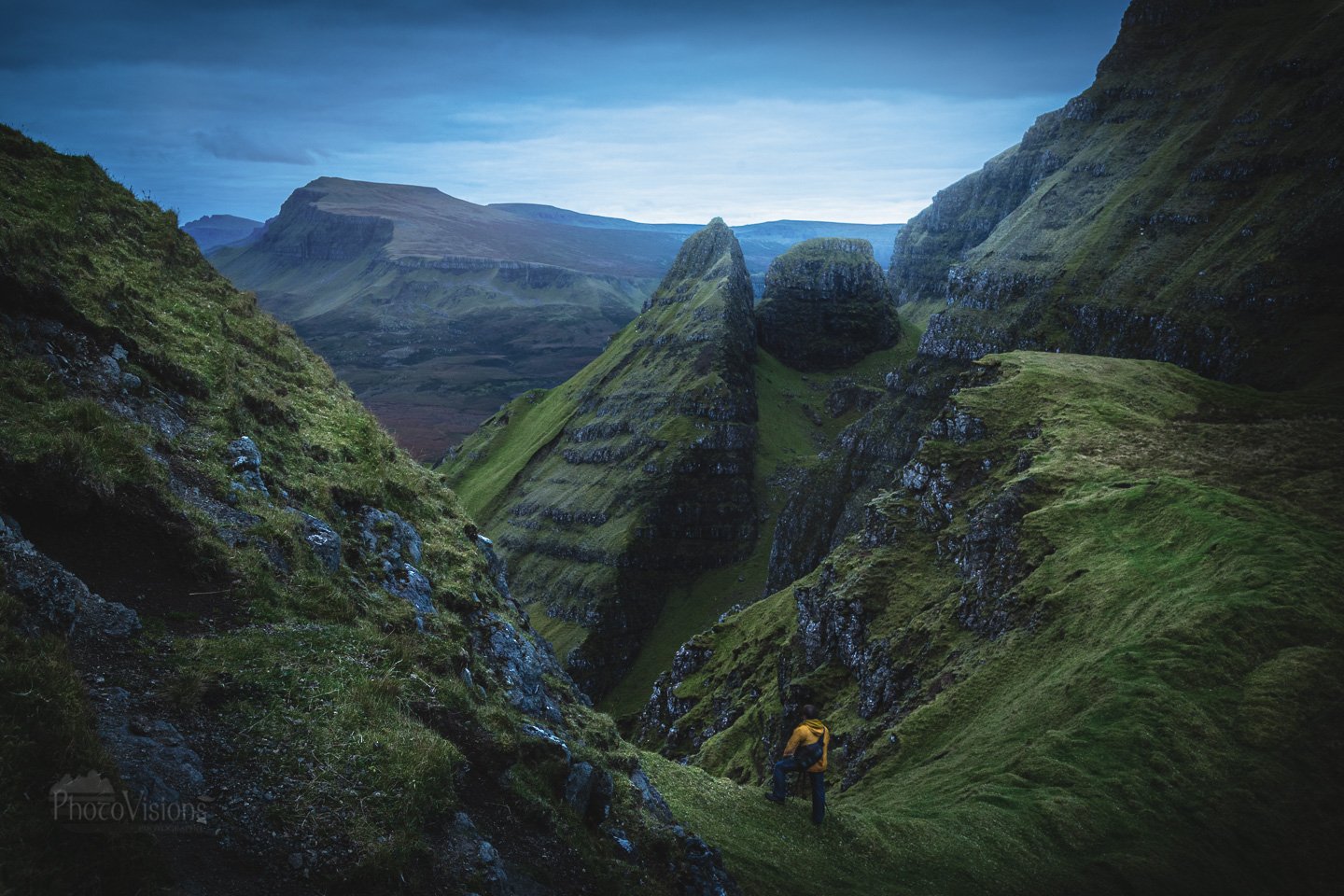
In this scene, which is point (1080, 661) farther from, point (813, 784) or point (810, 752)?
point (810, 752)

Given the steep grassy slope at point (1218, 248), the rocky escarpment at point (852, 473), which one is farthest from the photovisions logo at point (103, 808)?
the rocky escarpment at point (852, 473)

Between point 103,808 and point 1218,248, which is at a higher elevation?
point 1218,248

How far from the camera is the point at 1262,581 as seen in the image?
3847 cm

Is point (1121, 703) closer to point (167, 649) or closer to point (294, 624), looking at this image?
point (294, 624)

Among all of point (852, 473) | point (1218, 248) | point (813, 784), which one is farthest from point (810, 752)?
point (1218, 248)

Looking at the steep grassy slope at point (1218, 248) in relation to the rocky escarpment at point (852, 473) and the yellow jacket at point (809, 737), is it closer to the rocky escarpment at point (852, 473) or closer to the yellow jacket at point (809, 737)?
the rocky escarpment at point (852, 473)

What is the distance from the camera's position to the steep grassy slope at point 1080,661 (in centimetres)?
2866

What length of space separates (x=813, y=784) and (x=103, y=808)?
21.9 m

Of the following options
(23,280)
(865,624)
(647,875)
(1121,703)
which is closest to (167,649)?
(647,875)

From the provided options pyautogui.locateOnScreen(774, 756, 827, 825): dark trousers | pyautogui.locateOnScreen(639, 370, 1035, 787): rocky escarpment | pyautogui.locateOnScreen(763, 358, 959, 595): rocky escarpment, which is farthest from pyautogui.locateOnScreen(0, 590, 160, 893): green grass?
pyautogui.locateOnScreen(763, 358, 959, 595): rocky escarpment

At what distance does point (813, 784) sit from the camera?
89.8ft

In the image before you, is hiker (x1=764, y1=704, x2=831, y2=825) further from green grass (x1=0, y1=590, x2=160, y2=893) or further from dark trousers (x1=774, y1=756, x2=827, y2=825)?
green grass (x1=0, y1=590, x2=160, y2=893)

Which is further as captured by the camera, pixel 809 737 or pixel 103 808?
pixel 809 737

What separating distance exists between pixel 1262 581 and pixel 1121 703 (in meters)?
10.4
